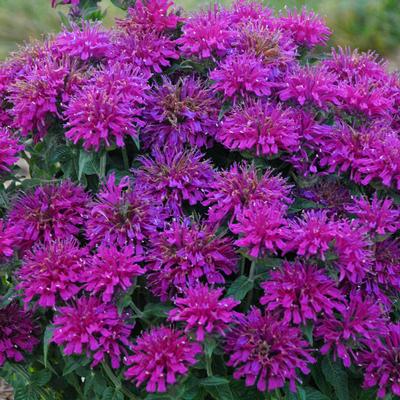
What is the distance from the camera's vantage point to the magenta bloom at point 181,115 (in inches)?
72.2

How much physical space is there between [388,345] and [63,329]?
2.45 feet

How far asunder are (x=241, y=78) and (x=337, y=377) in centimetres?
75

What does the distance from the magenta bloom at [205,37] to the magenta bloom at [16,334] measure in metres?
0.79

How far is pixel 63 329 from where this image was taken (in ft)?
5.15

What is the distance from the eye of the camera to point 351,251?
158 cm

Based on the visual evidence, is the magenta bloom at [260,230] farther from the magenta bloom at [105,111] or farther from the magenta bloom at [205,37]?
the magenta bloom at [205,37]

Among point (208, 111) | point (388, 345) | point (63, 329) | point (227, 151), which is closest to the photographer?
point (63, 329)

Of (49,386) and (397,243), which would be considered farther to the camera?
(49,386)

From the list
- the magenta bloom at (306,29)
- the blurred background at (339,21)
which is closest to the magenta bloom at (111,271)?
the magenta bloom at (306,29)

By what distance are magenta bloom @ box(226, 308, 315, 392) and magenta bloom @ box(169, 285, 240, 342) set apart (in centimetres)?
7

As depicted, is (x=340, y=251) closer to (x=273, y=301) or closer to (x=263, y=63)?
(x=273, y=301)

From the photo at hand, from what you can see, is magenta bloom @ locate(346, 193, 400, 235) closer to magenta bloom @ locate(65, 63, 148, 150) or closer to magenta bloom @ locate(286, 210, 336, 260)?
magenta bloom @ locate(286, 210, 336, 260)

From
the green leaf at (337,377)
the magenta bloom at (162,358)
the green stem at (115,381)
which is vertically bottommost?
the green stem at (115,381)

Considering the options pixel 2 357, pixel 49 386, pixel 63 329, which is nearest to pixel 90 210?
pixel 63 329
